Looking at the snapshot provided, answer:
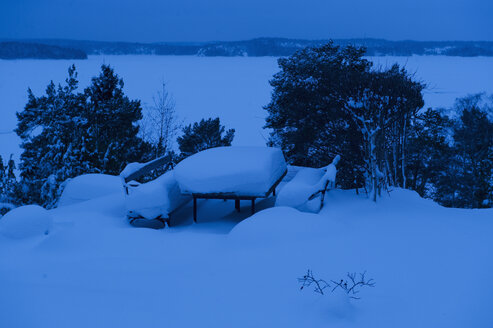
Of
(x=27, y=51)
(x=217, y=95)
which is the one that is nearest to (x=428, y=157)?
(x=27, y=51)

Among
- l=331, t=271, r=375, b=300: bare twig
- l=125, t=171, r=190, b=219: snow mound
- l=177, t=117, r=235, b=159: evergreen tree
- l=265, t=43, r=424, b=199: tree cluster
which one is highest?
l=265, t=43, r=424, b=199: tree cluster

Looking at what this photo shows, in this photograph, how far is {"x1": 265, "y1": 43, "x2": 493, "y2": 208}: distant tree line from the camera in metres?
9.53

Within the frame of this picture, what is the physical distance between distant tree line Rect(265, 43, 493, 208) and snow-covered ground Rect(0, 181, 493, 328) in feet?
8.49

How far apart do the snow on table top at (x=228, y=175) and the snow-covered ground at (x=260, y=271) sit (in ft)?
4.61

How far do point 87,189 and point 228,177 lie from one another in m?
5.02

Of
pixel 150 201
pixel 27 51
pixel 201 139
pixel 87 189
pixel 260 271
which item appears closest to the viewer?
pixel 260 271

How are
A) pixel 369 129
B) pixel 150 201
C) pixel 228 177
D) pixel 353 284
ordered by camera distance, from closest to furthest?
1. pixel 353 284
2. pixel 228 177
3. pixel 150 201
4. pixel 369 129

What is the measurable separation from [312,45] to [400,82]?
24.5 feet

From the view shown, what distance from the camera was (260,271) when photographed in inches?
209

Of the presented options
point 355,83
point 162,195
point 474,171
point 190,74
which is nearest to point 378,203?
point 355,83

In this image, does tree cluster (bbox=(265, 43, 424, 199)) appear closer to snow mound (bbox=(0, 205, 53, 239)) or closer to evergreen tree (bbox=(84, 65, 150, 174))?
snow mound (bbox=(0, 205, 53, 239))

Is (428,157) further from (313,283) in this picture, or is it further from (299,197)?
(313,283)

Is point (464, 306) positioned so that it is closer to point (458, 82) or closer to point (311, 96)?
point (311, 96)

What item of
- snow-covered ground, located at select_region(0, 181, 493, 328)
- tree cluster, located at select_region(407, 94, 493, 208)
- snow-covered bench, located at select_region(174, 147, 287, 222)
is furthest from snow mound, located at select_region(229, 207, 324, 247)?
tree cluster, located at select_region(407, 94, 493, 208)
